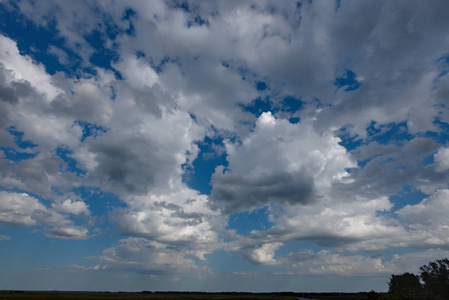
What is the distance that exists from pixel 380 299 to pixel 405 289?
9063mm

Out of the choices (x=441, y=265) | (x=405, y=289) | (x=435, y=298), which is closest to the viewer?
(x=435, y=298)

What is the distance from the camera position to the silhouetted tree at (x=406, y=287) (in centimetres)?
10375

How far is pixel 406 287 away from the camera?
380ft

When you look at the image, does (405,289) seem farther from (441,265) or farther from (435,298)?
(441,265)

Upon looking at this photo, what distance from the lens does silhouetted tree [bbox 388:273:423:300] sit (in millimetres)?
103750

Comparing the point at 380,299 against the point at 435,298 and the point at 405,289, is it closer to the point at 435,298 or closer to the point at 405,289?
the point at 405,289

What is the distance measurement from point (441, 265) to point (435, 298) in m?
48.2

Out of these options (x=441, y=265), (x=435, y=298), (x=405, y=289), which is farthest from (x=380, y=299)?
(x=441, y=265)

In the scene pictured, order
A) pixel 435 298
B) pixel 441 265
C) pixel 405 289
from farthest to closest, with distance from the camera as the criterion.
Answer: pixel 441 265
pixel 405 289
pixel 435 298

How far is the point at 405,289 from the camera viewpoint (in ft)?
357

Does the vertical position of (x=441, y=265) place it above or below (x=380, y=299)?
above

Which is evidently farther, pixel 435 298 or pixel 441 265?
pixel 441 265

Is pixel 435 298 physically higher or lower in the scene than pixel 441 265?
lower

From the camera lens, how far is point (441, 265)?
136m
